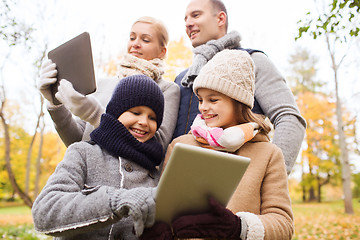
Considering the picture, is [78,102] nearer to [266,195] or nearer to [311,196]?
[266,195]

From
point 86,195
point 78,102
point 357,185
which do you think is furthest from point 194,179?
point 357,185

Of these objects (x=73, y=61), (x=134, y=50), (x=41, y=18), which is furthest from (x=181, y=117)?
(x=41, y=18)

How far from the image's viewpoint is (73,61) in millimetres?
2092

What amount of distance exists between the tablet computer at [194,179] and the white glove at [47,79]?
134cm

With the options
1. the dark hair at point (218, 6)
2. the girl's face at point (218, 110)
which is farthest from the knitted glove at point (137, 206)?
the dark hair at point (218, 6)

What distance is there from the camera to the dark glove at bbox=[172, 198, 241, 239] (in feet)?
4.19

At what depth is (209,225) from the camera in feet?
4.24

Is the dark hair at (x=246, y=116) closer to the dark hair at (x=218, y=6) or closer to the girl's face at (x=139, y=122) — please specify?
the girl's face at (x=139, y=122)

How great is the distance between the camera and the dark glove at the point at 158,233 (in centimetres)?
127

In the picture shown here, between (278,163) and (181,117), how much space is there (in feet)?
2.94

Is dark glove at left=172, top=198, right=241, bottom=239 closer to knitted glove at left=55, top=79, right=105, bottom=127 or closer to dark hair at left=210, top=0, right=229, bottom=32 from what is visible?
knitted glove at left=55, top=79, right=105, bottom=127

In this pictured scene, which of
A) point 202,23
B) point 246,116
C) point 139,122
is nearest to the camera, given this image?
point 139,122

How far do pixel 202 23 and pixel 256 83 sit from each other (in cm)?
75

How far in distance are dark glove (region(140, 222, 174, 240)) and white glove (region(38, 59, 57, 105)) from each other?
1.34 metres
